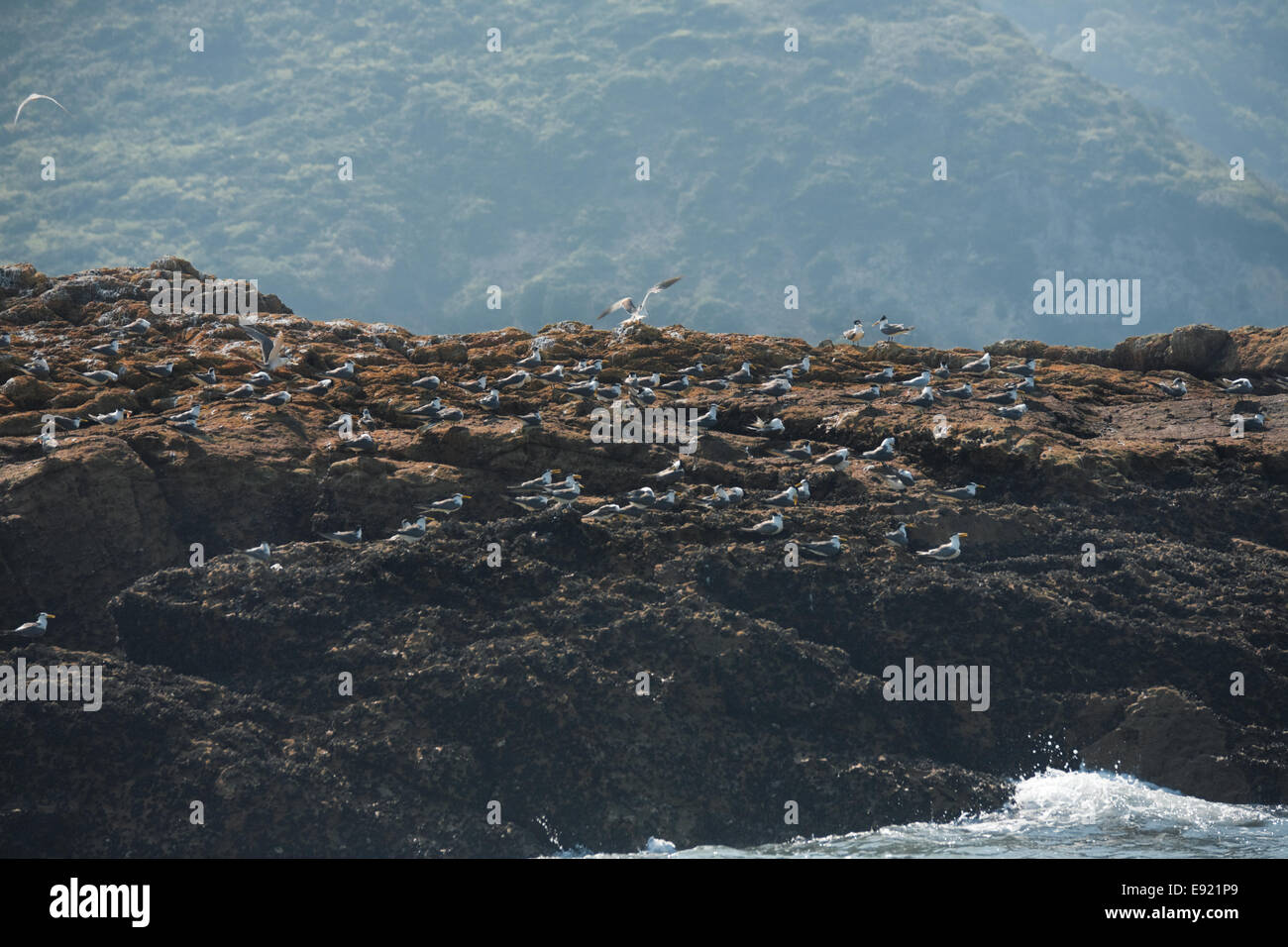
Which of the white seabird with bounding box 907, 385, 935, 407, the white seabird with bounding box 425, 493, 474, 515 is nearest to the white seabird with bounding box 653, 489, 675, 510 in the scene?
the white seabird with bounding box 425, 493, 474, 515

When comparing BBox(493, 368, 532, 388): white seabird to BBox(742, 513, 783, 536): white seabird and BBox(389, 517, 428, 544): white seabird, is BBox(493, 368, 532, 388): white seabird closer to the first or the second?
BBox(389, 517, 428, 544): white seabird

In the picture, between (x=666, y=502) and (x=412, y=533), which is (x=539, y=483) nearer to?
(x=666, y=502)

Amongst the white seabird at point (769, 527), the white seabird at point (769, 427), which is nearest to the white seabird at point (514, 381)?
the white seabird at point (769, 427)

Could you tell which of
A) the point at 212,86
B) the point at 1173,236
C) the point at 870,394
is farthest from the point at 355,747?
the point at 212,86

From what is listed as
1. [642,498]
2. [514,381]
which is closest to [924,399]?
[642,498]

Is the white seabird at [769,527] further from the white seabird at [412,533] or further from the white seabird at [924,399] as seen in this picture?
the white seabird at [924,399]
